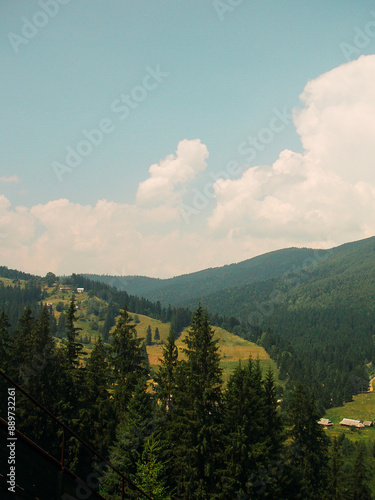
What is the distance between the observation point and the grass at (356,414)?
11823cm

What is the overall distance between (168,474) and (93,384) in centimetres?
1060

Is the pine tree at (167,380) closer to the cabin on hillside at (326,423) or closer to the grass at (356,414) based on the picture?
the grass at (356,414)

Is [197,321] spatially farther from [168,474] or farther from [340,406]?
[340,406]

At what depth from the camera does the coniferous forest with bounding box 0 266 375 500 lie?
953 inches

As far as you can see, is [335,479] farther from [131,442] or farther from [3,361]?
[3,361]

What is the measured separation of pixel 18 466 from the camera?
273 inches

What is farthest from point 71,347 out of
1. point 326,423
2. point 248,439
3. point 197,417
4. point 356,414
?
point 356,414

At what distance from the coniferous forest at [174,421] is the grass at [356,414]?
9527cm

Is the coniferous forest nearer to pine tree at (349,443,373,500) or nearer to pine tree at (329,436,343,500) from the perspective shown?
pine tree at (329,436,343,500)

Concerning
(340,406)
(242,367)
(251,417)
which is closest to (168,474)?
(251,417)

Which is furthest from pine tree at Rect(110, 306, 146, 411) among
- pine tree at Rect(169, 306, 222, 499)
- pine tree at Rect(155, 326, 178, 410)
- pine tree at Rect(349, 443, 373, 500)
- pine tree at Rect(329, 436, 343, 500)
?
pine tree at Rect(349, 443, 373, 500)

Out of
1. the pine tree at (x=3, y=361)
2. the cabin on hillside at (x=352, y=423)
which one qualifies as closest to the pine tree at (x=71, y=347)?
the pine tree at (x=3, y=361)

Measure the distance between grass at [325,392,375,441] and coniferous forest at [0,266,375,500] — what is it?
95268mm

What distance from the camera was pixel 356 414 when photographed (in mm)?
145500
